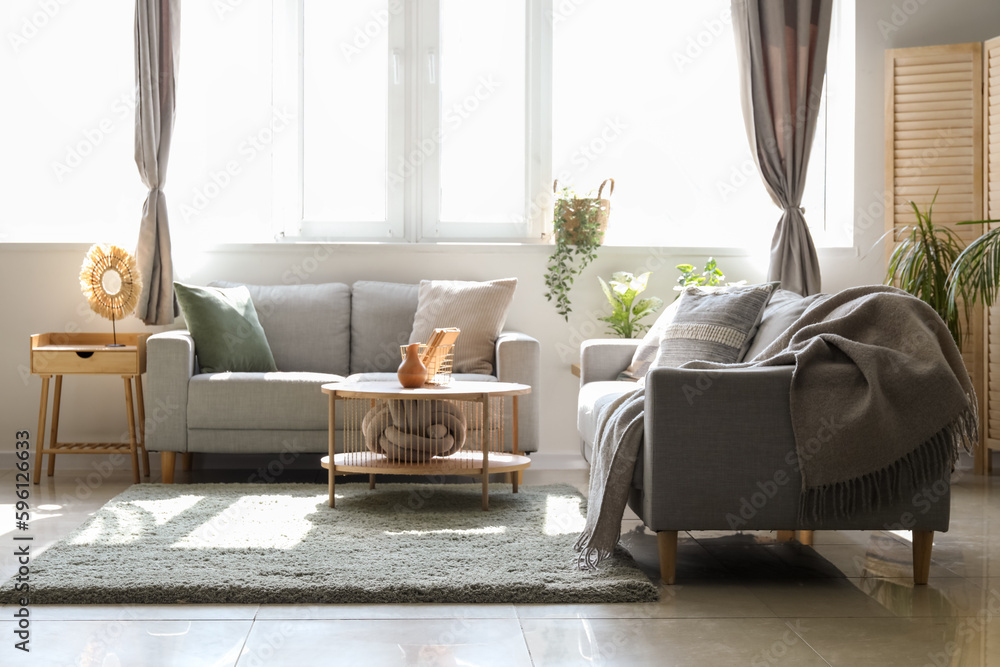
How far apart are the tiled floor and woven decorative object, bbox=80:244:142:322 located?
1782mm

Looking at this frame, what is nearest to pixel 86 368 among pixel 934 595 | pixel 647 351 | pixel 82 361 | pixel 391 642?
pixel 82 361

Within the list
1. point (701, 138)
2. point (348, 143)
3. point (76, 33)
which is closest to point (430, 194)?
point (348, 143)

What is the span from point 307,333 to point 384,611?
243 centimetres

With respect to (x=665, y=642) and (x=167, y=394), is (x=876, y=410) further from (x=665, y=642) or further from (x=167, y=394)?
(x=167, y=394)

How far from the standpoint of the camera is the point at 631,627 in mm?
2299

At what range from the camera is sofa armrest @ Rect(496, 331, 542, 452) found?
4.20 meters

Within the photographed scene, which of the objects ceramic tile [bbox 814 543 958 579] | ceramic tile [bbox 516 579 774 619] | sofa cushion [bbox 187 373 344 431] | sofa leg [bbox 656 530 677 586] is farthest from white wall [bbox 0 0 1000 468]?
ceramic tile [bbox 516 579 774 619]

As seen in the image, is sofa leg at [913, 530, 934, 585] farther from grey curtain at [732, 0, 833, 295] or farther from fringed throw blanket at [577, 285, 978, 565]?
grey curtain at [732, 0, 833, 295]

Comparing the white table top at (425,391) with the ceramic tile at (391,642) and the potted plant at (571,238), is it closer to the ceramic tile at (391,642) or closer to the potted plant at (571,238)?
the ceramic tile at (391,642)

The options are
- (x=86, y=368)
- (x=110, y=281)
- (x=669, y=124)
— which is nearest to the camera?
(x=86, y=368)

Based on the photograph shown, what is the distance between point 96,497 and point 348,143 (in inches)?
85.5

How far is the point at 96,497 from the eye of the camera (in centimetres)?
396

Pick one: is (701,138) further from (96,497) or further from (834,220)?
(96,497)

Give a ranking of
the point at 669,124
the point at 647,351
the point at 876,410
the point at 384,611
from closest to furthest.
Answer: the point at 384,611 < the point at 876,410 < the point at 647,351 < the point at 669,124
